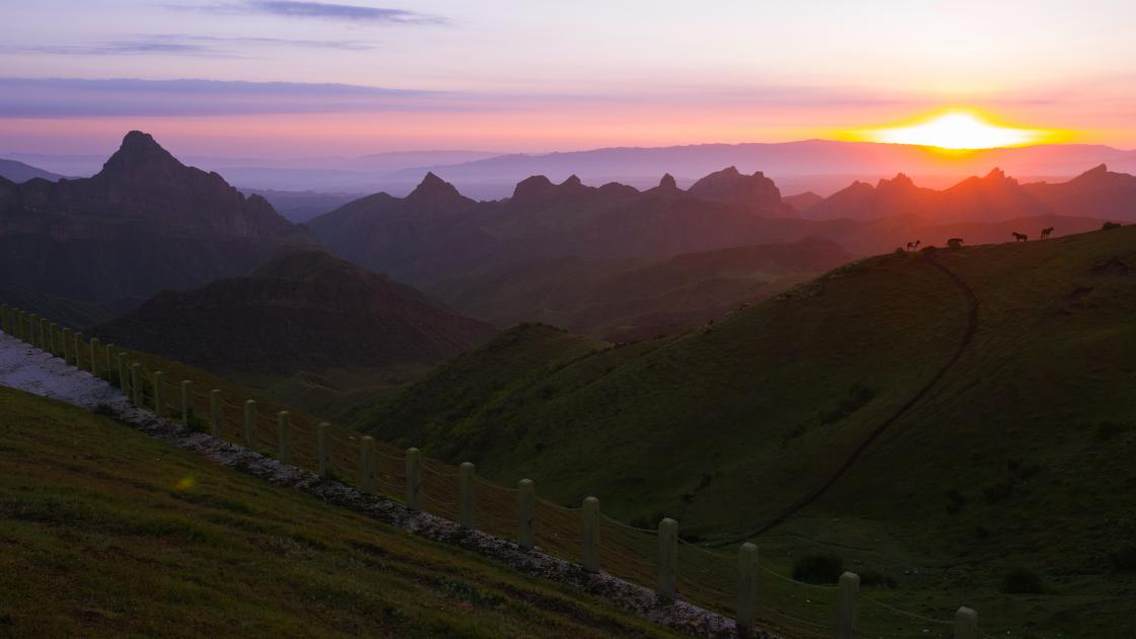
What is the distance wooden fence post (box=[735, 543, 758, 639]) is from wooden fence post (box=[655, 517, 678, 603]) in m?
1.03

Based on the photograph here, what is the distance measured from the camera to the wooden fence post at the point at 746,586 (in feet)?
38.6

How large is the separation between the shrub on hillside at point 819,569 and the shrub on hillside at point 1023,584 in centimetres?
425

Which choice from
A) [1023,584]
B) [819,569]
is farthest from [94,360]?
[1023,584]

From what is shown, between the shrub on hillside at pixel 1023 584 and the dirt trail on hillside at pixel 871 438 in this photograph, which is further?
the dirt trail on hillside at pixel 871 438

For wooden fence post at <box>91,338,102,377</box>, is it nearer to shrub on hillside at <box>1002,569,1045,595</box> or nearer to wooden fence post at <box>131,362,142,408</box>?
wooden fence post at <box>131,362,142,408</box>

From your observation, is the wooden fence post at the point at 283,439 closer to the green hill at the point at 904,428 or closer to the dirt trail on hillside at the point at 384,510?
the dirt trail on hillside at the point at 384,510

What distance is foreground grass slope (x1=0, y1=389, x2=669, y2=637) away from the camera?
8578 millimetres

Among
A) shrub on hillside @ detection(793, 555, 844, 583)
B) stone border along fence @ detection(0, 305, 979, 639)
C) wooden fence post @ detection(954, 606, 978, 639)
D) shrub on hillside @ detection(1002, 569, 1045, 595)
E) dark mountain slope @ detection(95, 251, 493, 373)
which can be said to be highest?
wooden fence post @ detection(954, 606, 978, 639)

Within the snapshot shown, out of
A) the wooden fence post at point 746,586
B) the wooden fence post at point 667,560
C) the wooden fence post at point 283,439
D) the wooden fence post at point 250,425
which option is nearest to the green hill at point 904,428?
the wooden fence post at point 746,586

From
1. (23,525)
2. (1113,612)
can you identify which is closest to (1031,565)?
(1113,612)

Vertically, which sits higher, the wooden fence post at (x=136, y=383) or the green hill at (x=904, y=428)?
the wooden fence post at (x=136, y=383)

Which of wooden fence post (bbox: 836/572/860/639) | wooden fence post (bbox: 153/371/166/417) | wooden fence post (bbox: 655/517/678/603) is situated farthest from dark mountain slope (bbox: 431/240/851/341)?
wooden fence post (bbox: 836/572/860/639)

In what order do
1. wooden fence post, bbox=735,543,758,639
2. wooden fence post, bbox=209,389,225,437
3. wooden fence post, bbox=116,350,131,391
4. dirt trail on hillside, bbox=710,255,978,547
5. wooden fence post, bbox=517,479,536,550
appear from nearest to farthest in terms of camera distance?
wooden fence post, bbox=735,543,758,639 < wooden fence post, bbox=517,479,536,550 < wooden fence post, bbox=209,389,225,437 < wooden fence post, bbox=116,350,131,391 < dirt trail on hillside, bbox=710,255,978,547

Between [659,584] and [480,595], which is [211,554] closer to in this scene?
[480,595]
